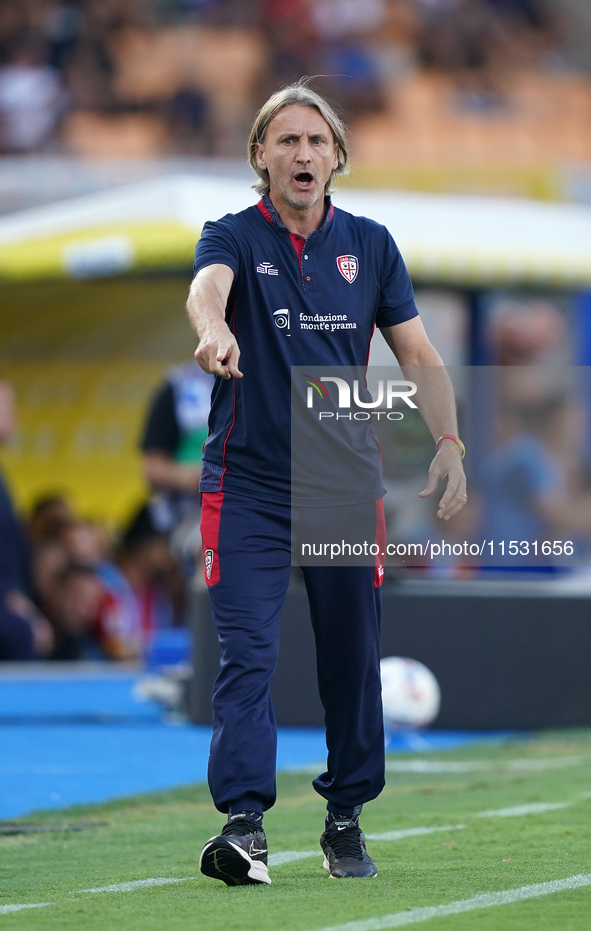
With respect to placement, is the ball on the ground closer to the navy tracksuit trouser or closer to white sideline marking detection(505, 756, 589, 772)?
white sideline marking detection(505, 756, 589, 772)

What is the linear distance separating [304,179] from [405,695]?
4.25m

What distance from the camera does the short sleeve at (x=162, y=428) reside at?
9242 millimetres

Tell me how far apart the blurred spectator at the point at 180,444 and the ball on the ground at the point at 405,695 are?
67.5 inches

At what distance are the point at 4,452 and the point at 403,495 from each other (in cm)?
508

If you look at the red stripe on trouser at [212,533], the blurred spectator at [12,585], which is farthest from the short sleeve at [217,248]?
the blurred spectator at [12,585]

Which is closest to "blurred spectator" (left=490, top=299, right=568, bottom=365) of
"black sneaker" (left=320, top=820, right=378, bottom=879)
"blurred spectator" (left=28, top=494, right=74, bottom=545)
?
"blurred spectator" (left=28, top=494, right=74, bottom=545)

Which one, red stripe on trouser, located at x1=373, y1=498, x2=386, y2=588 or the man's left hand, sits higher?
the man's left hand

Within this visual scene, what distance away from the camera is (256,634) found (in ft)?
12.9

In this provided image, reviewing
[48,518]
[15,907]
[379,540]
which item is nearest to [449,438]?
[379,540]

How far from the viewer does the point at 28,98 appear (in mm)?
17203

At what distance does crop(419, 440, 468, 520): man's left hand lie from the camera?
4.05 m

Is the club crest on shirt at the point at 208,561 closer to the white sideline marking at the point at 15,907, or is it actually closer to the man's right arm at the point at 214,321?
the man's right arm at the point at 214,321

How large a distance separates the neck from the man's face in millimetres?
18

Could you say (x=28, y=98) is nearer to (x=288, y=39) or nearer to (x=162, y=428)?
(x=288, y=39)
